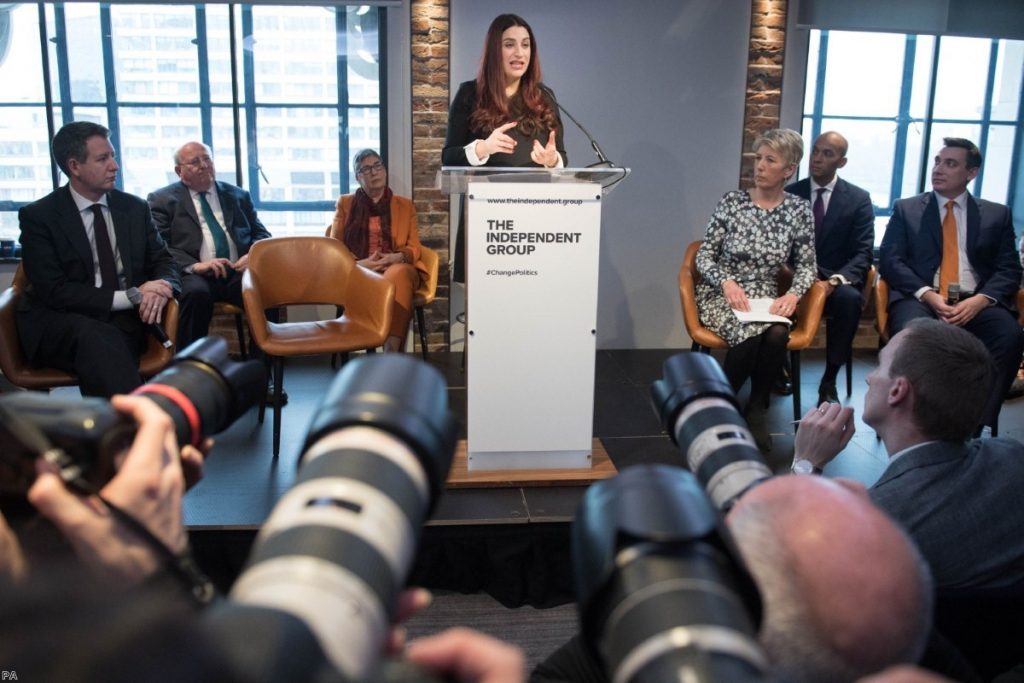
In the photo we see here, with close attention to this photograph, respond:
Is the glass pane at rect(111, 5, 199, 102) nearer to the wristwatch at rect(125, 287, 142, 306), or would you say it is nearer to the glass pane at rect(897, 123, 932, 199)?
the wristwatch at rect(125, 287, 142, 306)

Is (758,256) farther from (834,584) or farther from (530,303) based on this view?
(834,584)

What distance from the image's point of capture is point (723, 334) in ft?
11.7

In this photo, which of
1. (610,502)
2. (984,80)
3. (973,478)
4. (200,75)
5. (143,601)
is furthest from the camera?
(984,80)

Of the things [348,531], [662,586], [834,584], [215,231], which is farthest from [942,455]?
[215,231]

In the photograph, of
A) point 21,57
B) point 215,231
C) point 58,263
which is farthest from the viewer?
point 21,57

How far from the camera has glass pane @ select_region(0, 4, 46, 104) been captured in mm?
4578

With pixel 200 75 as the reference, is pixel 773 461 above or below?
below

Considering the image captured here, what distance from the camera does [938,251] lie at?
154 inches

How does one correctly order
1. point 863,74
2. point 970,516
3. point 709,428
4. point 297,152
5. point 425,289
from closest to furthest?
point 709,428 → point 970,516 → point 425,289 → point 297,152 → point 863,74

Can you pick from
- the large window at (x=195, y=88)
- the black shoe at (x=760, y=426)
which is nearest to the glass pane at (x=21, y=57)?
the large window at (x=195, y=88)

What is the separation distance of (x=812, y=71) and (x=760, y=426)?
2.59m

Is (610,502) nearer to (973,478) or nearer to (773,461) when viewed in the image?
(973,478)

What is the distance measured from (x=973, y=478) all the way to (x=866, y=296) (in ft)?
10.1

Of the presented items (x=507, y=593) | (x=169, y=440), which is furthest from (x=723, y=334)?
(x=169, y=440)
